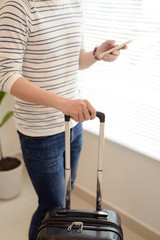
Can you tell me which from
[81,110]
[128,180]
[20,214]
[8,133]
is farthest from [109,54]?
[8,133]

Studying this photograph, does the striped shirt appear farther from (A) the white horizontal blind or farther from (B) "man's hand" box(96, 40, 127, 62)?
(A) the white horizontal blind

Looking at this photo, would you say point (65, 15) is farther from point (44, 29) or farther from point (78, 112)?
point (78, 112)

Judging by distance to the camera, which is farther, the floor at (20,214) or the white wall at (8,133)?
the white wall at (8,133)

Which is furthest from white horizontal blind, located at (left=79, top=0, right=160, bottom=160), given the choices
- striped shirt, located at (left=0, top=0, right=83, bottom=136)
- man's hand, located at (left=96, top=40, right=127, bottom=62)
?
striped shirt, located at (left=0, top=0, right=83, bottom=136)

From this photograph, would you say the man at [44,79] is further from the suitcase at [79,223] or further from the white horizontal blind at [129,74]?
the white horizontal blind at [129,74]

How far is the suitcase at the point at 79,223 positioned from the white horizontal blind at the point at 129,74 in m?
0.61

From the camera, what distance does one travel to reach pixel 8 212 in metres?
2.04

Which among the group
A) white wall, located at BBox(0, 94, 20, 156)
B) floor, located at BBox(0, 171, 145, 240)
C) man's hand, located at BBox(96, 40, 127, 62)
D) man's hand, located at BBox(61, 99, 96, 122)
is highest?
man's hand, located at BBox(96, 40, 127, 62)

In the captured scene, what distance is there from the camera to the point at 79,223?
111 cm

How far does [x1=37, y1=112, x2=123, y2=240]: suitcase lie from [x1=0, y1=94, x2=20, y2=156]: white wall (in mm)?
1343

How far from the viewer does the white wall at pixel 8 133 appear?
235cm

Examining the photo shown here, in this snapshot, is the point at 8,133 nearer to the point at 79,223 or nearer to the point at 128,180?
the point at 128,180

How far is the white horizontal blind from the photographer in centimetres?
153

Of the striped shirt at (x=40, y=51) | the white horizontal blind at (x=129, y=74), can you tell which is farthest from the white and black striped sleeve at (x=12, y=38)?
the white horizontal blind at (x=129, y=74)
